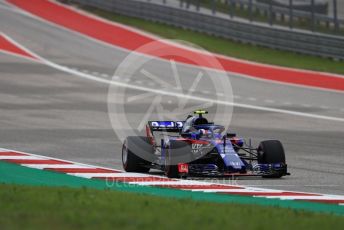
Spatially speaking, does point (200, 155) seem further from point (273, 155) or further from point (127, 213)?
point (127, 213)

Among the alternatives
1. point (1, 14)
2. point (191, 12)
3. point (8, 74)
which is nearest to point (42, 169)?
point (8, 74)

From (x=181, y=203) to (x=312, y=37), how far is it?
80.6 feet

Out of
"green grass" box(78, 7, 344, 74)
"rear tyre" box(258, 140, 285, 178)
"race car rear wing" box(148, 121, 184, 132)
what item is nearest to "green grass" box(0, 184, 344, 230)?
"rear tyre" box(258, 140, 285, 178)

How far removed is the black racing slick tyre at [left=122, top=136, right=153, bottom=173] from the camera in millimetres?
16875

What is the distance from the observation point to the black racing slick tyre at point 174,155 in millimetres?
16156

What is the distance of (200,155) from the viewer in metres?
16.4

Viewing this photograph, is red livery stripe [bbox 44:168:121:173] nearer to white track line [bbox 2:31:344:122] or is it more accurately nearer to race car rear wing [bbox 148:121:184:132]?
race car rear wing [bbox 148:121:184:132]

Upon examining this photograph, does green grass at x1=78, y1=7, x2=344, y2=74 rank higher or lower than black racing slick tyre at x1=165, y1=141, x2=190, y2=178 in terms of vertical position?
higher

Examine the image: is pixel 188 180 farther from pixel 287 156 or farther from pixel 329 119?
pixel 329 119

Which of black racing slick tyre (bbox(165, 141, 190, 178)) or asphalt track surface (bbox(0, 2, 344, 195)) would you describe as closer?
black racing slick tyre (bbox(165, 141, 190, 178))

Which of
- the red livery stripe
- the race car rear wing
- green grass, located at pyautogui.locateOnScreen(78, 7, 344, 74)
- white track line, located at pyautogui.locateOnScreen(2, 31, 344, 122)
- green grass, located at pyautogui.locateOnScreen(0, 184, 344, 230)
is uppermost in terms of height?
green grass, located at pyautogui.locateOnScreen(78, 7, 344, 74)

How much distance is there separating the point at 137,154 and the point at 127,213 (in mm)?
5763

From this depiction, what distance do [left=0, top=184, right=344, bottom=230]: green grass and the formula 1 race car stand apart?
2.96m

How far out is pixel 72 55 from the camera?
126 feet
